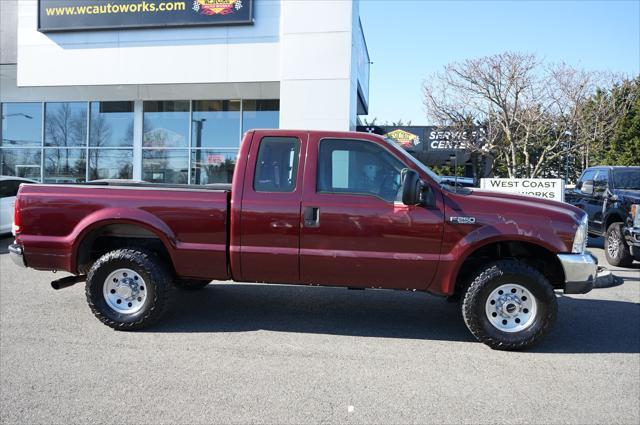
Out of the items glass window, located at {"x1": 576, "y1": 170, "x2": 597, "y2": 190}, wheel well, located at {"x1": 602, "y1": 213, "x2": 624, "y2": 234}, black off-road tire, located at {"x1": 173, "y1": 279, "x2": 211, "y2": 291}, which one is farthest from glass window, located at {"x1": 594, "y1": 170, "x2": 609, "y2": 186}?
black off-road tire, located at {"x1": 173, "y1": 279, "x2": 211, "y2": 291}

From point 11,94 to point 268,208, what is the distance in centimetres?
1793

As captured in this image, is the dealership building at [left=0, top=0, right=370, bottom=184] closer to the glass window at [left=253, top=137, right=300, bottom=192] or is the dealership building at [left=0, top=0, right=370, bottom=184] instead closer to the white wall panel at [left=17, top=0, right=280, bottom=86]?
the white wall panel at [left=17, top=0, right=280, bottom=86]

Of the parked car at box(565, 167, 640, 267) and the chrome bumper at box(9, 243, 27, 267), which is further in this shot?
the parked car at box(565, 167, 640, 267)

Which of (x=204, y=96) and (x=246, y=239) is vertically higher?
(x=204, y=96)

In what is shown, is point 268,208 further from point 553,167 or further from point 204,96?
point 553,167

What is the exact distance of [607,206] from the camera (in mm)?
9945

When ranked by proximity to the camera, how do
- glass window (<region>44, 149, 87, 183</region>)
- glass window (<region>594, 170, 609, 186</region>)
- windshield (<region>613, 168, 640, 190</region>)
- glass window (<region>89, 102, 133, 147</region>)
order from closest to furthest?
windshield (<region>613, 168, 640, 190</region>), glass window (<region>594, 170, 609, 186</region>), glass window (<region>89, 102, 133, 147</region>), glass window (<region>44, 149, 87, 183</region>)

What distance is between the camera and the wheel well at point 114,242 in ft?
17.3

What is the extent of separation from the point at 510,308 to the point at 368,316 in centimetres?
165

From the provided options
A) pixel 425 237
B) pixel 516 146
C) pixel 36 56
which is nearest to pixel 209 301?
pixel 425 237

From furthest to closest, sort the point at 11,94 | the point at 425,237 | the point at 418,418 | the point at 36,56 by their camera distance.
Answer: the point at 11,94, the point at 36,56, the point at 425,237, the point at 418,418

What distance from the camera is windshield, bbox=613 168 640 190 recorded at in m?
10.0

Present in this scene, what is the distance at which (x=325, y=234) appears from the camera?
4809mm

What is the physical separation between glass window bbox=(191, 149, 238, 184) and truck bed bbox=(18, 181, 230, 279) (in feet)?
38.3
